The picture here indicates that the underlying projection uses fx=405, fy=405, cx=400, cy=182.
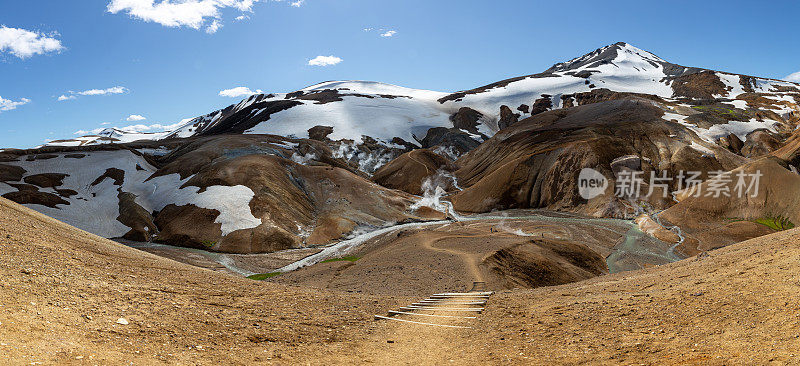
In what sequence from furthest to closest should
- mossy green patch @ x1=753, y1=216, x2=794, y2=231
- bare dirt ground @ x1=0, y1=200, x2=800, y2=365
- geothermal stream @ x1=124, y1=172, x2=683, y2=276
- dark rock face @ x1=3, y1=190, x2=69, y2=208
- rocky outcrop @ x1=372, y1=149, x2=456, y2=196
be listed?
rocky outcrop @ x1=372, y1=149, x2=456, y2=196, dark rock face @ x1=3, y1=190, x2=69, y2=208, mossy green patch @ x1=753, y1=216, x2=794, y2=231, geothermal stream @ x1=124, y1=172, x2=683, y2=276, bare dirt ground @ x1=0, y1=200, x2=800, y2=365

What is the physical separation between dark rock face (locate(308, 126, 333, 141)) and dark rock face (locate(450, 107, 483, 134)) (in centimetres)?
4193

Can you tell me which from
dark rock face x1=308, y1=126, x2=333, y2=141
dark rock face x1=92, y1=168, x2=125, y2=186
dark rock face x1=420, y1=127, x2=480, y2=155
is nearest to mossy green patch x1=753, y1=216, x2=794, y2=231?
dark rock face x1=420, y1=127, x2=480, y2=155

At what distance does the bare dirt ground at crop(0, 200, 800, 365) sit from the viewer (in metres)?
7.49

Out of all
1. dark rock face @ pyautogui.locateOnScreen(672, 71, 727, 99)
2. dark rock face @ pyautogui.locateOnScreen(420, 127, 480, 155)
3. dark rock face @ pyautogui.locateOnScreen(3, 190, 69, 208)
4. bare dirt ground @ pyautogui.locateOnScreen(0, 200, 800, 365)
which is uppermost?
dark rock face @ pyautogui.locateOnScreen(672, 71, 727, 99)

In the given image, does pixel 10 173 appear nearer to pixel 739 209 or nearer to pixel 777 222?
pixel 739 209

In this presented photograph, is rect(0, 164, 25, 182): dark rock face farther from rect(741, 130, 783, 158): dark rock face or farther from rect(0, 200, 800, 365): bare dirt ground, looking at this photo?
rect(741, 130, 783, 158): dark rock face

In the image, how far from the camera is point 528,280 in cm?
2694

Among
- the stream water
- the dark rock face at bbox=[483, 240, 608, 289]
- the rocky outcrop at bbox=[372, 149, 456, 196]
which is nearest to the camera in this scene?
the dark rock face at bbox=[483, 240, 608, 289]

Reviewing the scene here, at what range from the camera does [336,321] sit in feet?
39.8

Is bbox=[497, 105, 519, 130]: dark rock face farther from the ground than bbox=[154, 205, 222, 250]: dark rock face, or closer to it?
farther from the ground

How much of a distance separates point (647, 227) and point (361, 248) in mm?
36173

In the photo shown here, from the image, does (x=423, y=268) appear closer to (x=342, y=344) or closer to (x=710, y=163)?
(x=342, y=344)

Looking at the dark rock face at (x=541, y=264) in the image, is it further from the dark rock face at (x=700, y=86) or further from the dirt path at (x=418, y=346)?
the dark rock face at (x=700, y=86)

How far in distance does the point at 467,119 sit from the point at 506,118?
1582 centimetres
